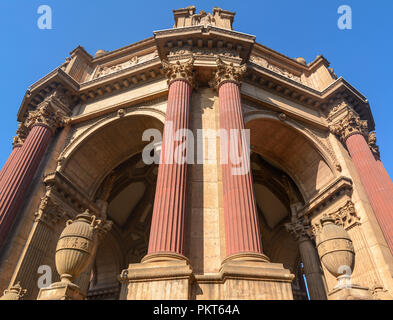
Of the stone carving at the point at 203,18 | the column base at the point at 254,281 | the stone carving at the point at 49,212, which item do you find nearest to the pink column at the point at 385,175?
the column base at the point at 254,281

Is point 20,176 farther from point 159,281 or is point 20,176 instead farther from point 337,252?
point 337,252

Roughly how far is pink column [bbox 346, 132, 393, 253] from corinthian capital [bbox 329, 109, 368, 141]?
0.27 meters

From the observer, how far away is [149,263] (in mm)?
7734

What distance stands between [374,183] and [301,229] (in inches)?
174

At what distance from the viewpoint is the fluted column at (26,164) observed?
1262cm

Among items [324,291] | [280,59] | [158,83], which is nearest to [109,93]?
[158,83]

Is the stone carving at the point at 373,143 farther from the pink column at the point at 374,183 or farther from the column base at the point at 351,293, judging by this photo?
the column base at the point at 351,293

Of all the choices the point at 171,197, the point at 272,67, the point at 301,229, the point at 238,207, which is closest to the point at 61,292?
the point at 171,197

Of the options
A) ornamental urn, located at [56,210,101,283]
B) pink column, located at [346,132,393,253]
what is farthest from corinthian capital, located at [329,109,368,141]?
ornamental urn, located at [56,210,101,283]

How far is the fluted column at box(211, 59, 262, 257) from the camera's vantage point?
8.64 meters

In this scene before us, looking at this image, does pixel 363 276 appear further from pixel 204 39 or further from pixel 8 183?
pixel 8 183

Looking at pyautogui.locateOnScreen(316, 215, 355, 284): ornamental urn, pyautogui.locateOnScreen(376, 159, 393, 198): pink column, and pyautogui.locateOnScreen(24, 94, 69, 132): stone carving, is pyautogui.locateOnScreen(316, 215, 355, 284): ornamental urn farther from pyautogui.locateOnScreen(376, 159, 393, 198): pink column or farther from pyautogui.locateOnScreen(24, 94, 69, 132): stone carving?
pyautogui.locateOnScreen(24, 94, 69, 132): stone carving

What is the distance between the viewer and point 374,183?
14352 millimetres

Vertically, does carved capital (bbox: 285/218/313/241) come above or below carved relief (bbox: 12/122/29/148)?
below
